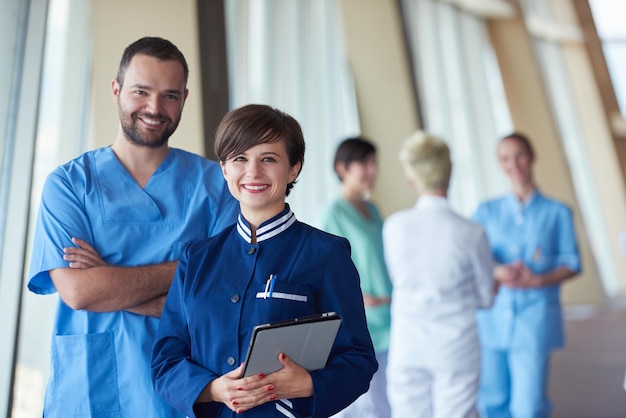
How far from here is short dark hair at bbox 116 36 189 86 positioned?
4.47 feet

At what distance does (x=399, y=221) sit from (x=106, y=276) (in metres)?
1.42

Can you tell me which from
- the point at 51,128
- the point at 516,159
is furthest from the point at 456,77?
the point at 51,128

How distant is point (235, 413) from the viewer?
116cm

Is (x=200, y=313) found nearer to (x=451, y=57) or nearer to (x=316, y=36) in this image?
(x=316, y=36)

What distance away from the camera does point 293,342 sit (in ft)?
3.51

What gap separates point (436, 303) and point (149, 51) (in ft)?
4.83

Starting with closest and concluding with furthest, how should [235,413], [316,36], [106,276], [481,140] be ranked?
[235,413]
[106,276]
[316,36]
[481,140]

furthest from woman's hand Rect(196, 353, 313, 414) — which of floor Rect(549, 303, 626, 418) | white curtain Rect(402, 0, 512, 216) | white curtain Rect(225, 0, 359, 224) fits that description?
white curtain Rect(402, 0, 512, 216)

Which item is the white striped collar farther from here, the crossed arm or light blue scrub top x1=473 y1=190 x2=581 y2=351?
light blue scrub top x1=473 y1=190 x2=581 y2=351

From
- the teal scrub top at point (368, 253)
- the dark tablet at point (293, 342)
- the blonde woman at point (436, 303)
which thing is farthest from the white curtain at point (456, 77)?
the dark tablet at point (293, 342)

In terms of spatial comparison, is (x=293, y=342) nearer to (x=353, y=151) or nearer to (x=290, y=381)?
(x=290, y=381)

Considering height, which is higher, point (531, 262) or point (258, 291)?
point (531, 262)

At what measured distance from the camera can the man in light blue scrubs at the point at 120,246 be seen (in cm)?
131

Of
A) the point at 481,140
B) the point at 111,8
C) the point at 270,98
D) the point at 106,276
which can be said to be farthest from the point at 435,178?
the point at 481,140
